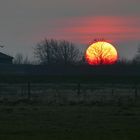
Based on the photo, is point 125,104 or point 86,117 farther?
point 125,104

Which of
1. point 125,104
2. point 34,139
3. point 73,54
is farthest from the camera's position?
point 73,54

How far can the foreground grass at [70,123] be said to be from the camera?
713 inches

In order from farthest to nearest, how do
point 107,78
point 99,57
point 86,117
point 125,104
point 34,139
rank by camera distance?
point 99,57 → point 107,78 → point 125,104 → point 86,117 → point 34,139

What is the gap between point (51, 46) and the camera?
162 meters

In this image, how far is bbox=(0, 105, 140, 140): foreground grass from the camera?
18.1 m

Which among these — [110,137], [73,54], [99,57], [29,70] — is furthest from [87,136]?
[73,54]

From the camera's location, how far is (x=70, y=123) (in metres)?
21.9

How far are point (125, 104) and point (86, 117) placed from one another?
812 centimetres

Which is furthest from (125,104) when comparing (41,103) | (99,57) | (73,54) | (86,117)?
(73,54)

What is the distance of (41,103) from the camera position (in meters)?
33.1

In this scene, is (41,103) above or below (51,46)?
below

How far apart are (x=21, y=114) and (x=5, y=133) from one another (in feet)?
22.7

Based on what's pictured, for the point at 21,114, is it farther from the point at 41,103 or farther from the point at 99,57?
the point at 99,57

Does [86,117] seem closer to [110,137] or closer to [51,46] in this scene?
[110,137]
